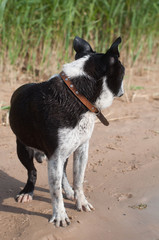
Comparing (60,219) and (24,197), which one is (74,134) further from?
(24,197)

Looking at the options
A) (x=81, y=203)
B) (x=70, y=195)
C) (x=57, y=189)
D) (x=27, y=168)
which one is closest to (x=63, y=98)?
(x=57, y=189)

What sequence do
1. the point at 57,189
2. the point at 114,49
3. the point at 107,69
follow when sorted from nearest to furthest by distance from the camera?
the point at 114,49 < the point at 107,69 < the point at 57,189

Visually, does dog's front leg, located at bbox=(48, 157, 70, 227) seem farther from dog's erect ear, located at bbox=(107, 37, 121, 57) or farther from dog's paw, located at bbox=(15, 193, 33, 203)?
dog's erect ear, located at bbox=(107, 37, 121, 57)

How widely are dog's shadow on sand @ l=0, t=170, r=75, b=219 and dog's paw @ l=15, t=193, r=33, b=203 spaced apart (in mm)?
38

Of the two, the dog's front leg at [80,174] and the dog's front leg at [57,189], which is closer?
the dog's front leg at [57,189]

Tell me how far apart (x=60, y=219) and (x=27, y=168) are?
59 cm

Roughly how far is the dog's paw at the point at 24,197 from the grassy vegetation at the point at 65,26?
10.4 ft

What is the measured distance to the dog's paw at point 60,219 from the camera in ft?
10.0

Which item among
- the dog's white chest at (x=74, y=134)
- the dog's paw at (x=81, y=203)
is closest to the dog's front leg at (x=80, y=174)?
the dog's paw at (x=81, y=203)

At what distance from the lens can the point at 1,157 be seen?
14.0 feet

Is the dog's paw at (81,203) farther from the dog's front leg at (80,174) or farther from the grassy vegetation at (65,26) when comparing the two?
the grassy vegetation at (65,26)

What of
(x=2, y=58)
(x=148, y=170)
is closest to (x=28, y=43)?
(x=2, y=58)

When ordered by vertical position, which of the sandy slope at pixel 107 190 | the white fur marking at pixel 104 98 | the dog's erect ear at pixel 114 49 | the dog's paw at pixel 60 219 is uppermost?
the dog's erect ear at pixel 114 49

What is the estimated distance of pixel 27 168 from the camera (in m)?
3.44
